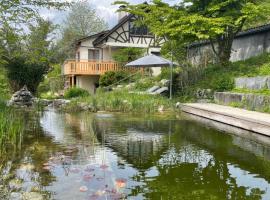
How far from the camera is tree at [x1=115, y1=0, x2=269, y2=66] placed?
13.7 metres

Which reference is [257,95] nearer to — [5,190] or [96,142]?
[96,142]

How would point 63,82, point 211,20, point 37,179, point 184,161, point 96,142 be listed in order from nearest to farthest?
point 37,179 → point 184,161 → point 96,142 → point 211,20 → point 63,82

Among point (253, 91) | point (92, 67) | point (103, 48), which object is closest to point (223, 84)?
point (253, 91)

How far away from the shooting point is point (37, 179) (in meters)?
4.34

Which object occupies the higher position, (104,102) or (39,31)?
(39,31)

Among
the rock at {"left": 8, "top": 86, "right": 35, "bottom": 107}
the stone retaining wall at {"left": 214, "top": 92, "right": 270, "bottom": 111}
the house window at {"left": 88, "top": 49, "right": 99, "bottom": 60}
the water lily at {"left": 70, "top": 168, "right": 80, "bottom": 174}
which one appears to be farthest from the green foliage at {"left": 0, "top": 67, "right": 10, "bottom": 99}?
the house window at {"left": 88, "top": 49, "right": 99, "bottom": 60}

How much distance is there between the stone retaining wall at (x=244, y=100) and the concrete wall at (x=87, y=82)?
13844 millimetres

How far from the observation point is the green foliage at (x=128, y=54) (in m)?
23.4

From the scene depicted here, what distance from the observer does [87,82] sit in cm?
2523

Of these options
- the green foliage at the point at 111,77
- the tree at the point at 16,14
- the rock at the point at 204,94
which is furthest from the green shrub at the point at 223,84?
the green foliage at the point at 111,77

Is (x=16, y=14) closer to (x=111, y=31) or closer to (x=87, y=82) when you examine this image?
(x=111, y=31)

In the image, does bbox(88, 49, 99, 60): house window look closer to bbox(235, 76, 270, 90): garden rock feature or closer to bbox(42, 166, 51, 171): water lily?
bbox(235, 76, 270, 90): garden rock feature

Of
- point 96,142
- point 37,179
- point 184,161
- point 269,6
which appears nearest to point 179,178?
point 184,161

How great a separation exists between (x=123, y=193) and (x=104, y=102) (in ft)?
29.6
